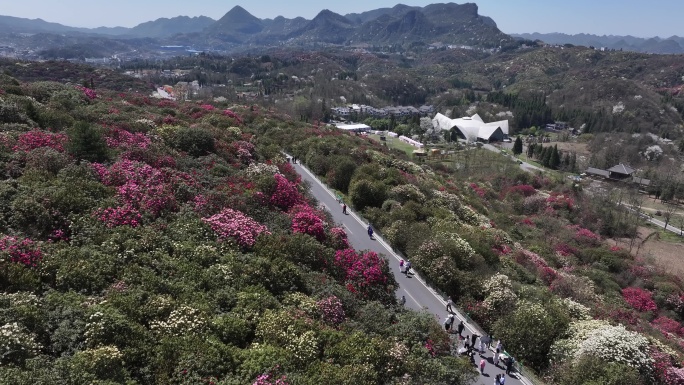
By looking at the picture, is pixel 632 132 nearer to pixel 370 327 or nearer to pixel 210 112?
pixel 210 112

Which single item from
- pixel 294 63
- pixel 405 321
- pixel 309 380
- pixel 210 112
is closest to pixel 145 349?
pixel 309 380

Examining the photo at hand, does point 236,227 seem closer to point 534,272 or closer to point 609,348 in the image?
point 609,348

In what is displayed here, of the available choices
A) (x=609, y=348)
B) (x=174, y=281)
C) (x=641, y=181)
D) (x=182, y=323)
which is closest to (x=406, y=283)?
(x=609, y=348)

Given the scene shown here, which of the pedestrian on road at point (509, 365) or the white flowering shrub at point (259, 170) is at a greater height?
the white flowering shrub at point (259, 170)

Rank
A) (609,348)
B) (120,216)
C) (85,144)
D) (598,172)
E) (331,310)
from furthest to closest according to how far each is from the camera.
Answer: (598,172), (85,144), (120,216), (609,348), (331,310)

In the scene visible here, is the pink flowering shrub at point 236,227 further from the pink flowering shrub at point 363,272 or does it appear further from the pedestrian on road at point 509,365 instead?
the pedestrian on road at point 509,365

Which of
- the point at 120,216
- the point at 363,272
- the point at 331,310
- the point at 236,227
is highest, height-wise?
the point at 120,216

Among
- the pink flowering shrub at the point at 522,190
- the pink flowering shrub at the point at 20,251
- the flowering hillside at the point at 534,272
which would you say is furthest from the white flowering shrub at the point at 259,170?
the pink flowering shrub at the point at 522,190
